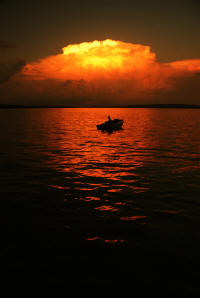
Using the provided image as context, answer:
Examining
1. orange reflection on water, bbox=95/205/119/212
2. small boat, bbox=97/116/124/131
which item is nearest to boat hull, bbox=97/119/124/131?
small boat, bbox=97/116/124/131

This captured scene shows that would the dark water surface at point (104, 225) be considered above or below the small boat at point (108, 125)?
below

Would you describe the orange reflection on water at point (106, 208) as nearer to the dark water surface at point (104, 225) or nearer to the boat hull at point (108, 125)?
the dark water surface at point (104, 225)

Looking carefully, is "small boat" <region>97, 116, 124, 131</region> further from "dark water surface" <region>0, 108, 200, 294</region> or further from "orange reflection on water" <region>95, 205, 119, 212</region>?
"orange reflection on water" <region>95, 205, 119, 212</region>

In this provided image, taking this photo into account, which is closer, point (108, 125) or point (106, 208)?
point (106, 208)

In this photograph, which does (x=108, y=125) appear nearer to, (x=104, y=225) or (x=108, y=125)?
(x=108, y=125)

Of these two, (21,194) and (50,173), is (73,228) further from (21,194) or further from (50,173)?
(50,173)

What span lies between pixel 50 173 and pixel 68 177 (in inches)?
67.4

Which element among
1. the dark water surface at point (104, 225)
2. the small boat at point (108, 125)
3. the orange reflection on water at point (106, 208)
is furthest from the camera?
the small boat at point (108, 125)

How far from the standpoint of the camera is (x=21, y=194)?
13297 mm

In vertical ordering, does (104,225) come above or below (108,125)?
below

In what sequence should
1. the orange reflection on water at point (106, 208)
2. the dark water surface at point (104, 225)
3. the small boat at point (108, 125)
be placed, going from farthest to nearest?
the small boat at point (108, 125)
the orange reflection on water at point (106, 208)
the dark water surface at point (104, 225)

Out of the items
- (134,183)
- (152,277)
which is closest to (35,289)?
(152,277)

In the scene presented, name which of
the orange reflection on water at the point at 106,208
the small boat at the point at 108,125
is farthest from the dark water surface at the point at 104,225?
the small boat at the point at 108,125

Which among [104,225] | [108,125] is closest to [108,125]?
[108,125]
